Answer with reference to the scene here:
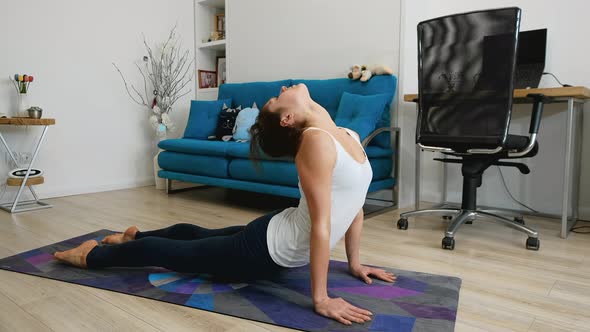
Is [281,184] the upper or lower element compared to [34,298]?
upper

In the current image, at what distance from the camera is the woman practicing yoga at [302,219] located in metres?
1.28

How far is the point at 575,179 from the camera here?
2766 millimetres

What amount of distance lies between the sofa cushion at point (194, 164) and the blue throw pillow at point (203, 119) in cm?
33

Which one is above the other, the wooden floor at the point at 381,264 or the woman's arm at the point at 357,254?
the woman's arm at the point at 357,254

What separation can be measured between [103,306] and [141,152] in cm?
300

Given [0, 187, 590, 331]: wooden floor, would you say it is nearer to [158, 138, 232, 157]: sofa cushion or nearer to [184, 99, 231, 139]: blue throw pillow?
[158, 138, 232, 157]: sofa cushion

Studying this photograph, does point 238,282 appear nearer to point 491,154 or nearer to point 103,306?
point 103,306

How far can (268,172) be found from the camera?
2.87 meters

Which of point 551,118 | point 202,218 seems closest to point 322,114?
point 202,218

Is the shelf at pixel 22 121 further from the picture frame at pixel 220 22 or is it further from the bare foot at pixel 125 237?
the picture frame at pixel 220 22

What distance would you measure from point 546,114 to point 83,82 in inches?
143

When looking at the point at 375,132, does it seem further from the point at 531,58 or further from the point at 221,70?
the point at 221,70

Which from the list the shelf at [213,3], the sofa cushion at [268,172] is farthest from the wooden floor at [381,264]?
the shelf at [213,3]

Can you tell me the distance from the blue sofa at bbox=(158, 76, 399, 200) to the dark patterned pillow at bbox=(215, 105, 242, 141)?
34 cm
